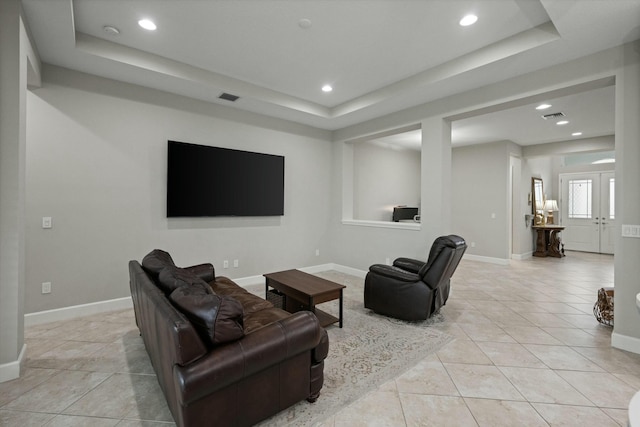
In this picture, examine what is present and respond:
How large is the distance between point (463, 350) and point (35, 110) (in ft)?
16.4

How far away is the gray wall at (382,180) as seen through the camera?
6785 mm

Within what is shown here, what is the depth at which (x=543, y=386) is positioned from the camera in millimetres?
2193

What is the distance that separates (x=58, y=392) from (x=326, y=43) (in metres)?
3.73

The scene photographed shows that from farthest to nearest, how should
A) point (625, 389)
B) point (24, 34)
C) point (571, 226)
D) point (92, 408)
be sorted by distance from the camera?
1. point (571, 226)
2. point (24, 34)
3. point (625, 389)
4. point (92, 408)

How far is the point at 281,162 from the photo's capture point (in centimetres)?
511

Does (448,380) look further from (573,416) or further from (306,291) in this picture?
(306,291)

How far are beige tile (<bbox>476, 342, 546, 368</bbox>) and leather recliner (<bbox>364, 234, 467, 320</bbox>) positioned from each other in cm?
64

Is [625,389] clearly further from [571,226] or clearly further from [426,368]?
[571,226]

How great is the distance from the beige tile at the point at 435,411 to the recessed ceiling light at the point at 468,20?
310 centimetres

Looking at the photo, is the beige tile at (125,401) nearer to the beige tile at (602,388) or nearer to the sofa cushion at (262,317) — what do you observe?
the sofa cushion at (262,317)

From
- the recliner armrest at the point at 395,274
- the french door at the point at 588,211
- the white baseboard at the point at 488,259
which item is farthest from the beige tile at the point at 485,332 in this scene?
the french door at the point at 588,211

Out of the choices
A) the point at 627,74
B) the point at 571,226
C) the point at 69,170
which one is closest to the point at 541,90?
the point at 627,74

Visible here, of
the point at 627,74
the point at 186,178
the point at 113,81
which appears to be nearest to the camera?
the point at 627,74

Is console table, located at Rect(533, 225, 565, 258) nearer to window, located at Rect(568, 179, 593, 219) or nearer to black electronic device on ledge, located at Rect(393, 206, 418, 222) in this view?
window, located at Rect(568, 179, 593, 219)
